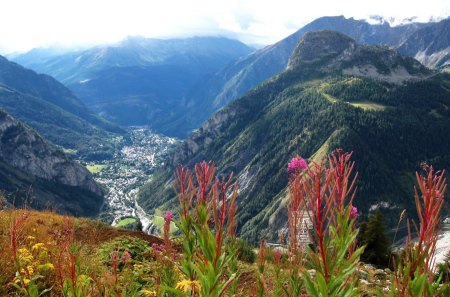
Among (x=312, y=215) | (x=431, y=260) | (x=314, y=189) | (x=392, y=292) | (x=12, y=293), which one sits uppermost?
(x=314, y=189)

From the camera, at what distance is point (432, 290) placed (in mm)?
2910

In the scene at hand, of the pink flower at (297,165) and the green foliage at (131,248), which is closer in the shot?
the pink flower at (297,165)

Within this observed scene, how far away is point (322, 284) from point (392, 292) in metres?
0.58

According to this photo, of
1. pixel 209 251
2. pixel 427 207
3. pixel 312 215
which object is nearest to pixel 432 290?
pixel 427 207

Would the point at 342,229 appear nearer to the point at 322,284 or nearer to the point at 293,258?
the point at 322,284

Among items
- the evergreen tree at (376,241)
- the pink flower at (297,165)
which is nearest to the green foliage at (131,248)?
the pink flower at (297,165)

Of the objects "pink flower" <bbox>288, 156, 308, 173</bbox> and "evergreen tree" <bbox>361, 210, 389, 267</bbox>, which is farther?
"evergreen tree" <bbox>361, 210, 389, 267</bbox>

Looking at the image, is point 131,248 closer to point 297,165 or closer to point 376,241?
point 297,165

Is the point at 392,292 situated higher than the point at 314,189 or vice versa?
the point at 314,189

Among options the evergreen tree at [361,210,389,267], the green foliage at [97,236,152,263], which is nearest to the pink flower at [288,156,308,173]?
the green foliage at [97,236,152,263]

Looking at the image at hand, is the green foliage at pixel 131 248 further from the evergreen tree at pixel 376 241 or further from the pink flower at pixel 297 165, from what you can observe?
the evergreen tree at pixel 376 241

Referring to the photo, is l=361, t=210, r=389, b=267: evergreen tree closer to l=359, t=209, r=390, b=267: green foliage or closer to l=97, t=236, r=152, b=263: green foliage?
l=359, t=209, r=390, b=267: green foliage

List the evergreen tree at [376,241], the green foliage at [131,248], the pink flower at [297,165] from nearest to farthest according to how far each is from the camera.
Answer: the pink flower at [297,165] < the green foliage at [131,248] < the evergreen tree at [376,241]

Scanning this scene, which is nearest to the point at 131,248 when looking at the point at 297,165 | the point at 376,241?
the point at 297,165
